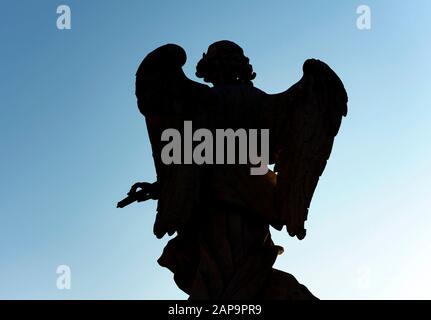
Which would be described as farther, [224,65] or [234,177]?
[224,65]

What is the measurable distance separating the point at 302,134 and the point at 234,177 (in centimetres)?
74

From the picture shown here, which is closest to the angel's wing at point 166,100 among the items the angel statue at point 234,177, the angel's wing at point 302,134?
the angel statue at point 234,177

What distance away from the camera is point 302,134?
9.71 meters

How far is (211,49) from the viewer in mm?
10273

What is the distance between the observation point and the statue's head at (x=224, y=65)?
10.2 m

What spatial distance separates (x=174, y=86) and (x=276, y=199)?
4.51ft

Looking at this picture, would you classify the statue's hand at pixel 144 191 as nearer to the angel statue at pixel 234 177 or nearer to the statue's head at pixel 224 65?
the angel statue at pixel 234 177

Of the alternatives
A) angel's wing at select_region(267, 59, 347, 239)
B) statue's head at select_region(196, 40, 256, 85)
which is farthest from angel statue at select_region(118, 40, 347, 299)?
statue's head at select_region(196, 40, 256, 85)

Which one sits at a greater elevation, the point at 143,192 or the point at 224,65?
the point at 224,65

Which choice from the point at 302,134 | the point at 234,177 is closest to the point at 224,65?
the point at 302,134

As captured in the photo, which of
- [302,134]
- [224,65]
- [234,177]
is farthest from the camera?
[224,65]

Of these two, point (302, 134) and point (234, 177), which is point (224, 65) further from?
point (234, 177)

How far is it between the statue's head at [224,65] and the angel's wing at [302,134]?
1.66ft
